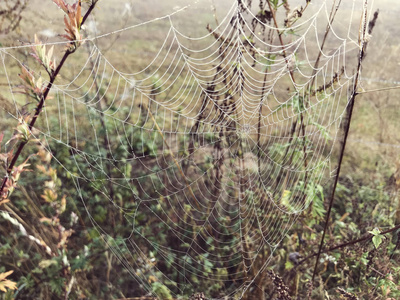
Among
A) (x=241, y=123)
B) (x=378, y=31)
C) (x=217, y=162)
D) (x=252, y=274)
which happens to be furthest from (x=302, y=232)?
(x=378, y=31)

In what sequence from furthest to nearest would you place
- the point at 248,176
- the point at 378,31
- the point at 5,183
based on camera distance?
the point at 378,31 < the point at 248,176 < the point at 5,183

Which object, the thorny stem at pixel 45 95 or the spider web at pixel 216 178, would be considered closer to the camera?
the thorny stem at pixel 45 95

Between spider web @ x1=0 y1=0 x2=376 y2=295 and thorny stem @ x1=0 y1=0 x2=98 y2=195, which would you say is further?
spider web @ x1=0 y1=0 x2=376 y2=295

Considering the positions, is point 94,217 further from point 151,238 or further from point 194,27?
point 194,27

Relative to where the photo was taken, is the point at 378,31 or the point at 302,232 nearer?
the point at 302,232

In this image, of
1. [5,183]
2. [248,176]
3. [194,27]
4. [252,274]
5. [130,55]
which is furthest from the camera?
[194,27]

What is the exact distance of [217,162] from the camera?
221 centimetres

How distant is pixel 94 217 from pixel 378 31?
17.0 feet

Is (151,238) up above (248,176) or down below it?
below

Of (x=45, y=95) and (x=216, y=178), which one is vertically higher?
(x=45, y=95)

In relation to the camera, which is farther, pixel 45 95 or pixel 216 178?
pixel 216 178

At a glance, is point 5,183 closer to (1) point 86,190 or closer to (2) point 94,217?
(2) point 94,217

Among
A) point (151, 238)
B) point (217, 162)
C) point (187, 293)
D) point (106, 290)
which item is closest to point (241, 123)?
point (217, 162)

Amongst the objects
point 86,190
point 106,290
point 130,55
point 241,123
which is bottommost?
point 106,290
